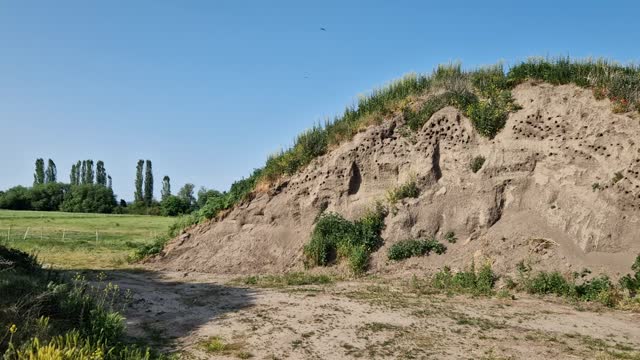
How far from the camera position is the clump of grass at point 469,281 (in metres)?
12.9

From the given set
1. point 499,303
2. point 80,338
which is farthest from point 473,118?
point 80,338

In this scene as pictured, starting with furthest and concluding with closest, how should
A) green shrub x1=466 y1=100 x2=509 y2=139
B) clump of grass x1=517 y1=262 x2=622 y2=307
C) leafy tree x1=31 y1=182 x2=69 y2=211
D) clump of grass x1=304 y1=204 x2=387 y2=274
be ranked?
leafy tree x1=31 y1=182 x2=69 y2=211
green shrub x1=466 y1=100 x2=509 y2=139
clump of grass x1=304 y1=204 x2=387 y2=274
clump of grass x1=517 y1=262 x2=622 y2=307

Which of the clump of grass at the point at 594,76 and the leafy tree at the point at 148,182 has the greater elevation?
the leafy tree at the point at 148,182

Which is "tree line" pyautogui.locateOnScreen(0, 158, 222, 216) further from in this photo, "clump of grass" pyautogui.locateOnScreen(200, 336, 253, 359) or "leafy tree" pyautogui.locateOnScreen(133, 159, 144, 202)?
"clump of grass" pyautogui.locateOnScreen(200, 336, 253, 359)

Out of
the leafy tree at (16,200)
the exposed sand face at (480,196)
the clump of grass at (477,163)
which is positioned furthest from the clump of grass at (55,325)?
the leafy tree at (16,200)

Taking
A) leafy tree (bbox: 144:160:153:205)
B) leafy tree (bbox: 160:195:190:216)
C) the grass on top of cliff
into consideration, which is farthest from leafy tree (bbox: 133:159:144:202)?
the grass on top of cliff

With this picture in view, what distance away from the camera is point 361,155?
18.7 m

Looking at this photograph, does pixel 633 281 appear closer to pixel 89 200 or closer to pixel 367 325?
pixel 367 325

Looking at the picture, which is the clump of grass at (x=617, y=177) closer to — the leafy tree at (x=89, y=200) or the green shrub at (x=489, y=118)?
the green shrub at (x=489, y=118)

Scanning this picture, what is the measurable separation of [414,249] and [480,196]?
275cm

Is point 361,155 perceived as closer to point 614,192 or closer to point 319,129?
point 319,129

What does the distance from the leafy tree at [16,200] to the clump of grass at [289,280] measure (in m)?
81.0

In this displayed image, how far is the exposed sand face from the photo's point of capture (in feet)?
46.3

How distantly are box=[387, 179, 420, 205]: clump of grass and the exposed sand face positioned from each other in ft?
0.84
